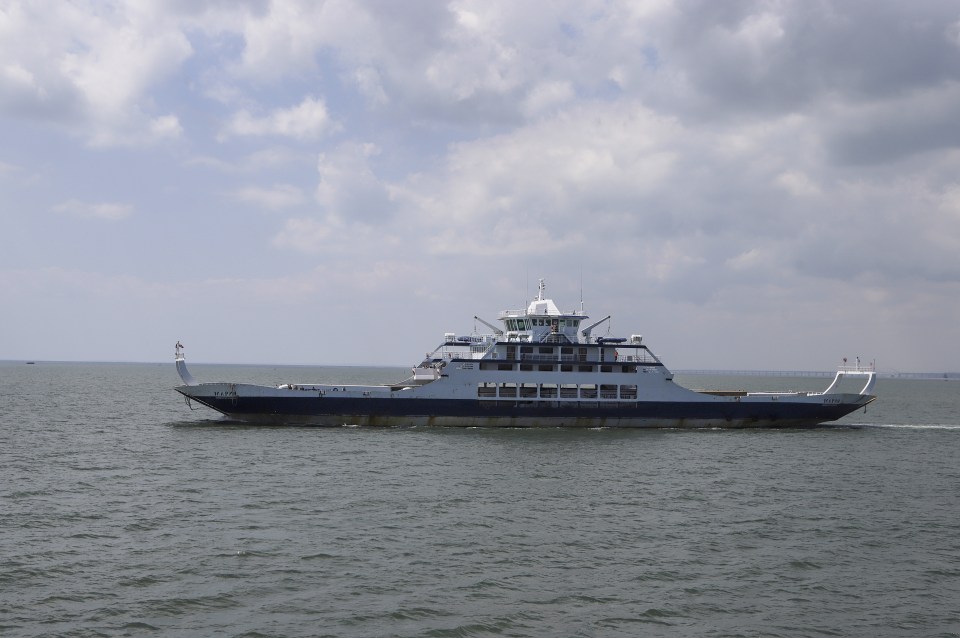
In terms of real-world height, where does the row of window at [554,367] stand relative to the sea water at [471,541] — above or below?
above

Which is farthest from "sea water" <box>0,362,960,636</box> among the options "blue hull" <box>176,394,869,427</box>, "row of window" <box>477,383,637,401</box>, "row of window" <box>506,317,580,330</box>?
"row of window" <box>506,317,580,330</box>

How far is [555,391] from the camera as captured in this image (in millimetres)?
53375

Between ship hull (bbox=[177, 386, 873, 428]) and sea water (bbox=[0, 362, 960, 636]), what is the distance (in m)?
7.32

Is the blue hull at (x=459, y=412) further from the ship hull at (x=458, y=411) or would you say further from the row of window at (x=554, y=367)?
the row of window at (x=554, y=367)

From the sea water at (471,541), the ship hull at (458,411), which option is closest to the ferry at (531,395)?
the ship hull at (458,411)

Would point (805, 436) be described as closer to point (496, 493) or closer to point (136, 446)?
point (496, 493)

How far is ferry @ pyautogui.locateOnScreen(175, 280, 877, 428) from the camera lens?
51.9 m

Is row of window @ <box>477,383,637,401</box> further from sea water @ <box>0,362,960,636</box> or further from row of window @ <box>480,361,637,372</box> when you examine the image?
sea water @ <box>0,362,960,636</box>

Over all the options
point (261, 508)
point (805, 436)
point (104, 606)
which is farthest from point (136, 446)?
point (805, 436)

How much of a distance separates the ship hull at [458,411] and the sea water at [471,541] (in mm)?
7316

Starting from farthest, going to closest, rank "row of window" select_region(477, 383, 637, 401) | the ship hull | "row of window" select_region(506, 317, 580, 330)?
"row of window" select_region(506, 317, 580, 330) → "row of window" select_region(477, 383, 637, 401) → the ship hull

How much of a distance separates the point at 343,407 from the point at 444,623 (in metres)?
35.9

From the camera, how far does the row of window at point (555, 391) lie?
5262 cm

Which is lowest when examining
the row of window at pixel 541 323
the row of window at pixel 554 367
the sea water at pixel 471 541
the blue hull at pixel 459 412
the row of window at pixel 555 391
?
the sea water at pixel 471 541
